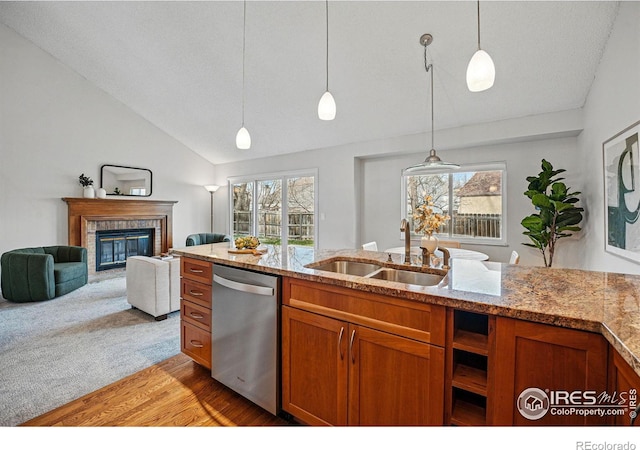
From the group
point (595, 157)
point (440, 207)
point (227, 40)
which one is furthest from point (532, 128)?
point (227, 40)

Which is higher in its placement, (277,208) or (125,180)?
(125,180)

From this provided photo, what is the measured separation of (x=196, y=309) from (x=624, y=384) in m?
2.27

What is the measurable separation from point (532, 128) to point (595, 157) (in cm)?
87

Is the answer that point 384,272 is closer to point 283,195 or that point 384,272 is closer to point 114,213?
point 283,195

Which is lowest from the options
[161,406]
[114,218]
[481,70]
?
[161,406]

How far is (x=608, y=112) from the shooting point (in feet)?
9.01

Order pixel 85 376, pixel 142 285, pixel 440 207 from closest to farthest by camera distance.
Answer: pixel 85 376 → pixel 142 285 → pixel 440 207

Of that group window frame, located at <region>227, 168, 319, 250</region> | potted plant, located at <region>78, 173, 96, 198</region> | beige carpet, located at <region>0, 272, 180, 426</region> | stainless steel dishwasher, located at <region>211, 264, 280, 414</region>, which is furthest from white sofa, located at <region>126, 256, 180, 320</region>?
potted plant, located at <region>78, 173, 96, 198</region>

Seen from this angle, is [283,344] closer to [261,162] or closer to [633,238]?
[633,238]

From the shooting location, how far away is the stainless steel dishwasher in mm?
1720

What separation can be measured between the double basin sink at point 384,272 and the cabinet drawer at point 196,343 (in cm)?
102

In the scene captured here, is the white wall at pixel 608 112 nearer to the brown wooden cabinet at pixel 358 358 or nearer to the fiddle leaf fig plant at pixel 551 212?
the fiddle leaf fig plant at pixel 551 212

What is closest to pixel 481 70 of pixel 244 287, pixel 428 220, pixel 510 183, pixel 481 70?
pixel 481 70

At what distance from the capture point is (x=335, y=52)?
138 inches
